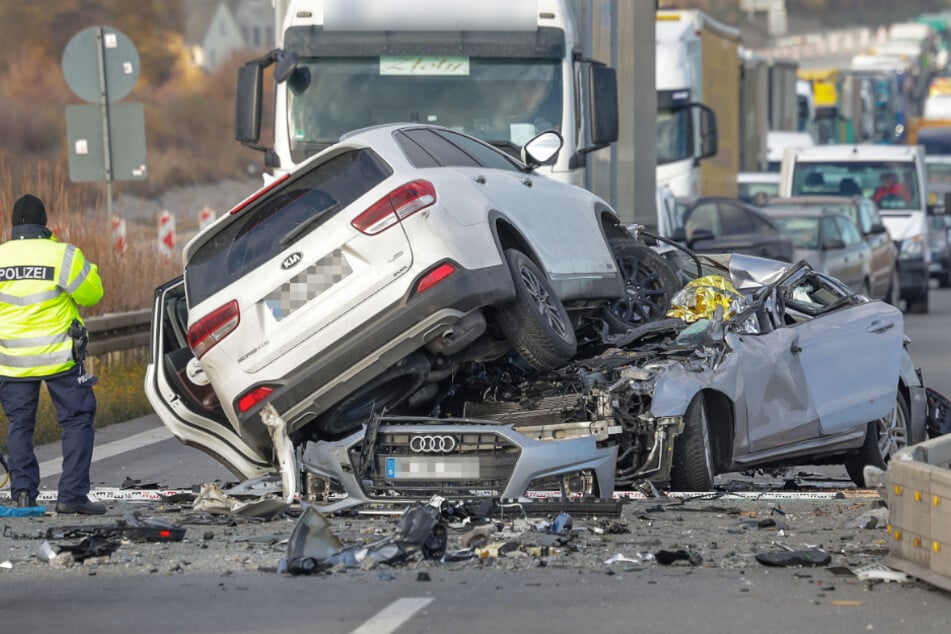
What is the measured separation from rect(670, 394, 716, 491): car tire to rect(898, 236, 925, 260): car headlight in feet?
73.4

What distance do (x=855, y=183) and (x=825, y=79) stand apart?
66.2 feet

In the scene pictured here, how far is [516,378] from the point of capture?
1038cm

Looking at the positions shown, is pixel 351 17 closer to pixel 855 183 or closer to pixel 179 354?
pixel 179 354

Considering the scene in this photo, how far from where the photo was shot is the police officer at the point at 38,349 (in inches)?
398

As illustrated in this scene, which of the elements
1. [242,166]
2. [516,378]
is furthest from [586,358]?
[242,166]

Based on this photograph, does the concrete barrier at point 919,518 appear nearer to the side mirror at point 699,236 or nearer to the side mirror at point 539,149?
the side mirror at point 539,149

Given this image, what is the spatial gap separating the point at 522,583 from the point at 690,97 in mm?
23746

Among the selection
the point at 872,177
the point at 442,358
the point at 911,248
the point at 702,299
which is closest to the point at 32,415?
the point at 442,358

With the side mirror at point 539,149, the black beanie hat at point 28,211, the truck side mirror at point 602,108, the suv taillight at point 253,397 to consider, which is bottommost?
the suv taillight at point 253,397

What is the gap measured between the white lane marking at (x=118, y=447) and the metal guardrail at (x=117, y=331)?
140 cm

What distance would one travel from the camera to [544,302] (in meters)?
10.2

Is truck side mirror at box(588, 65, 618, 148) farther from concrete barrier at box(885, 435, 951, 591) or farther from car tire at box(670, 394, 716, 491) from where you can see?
concrete barrier at box(885, 435, 951, 591)

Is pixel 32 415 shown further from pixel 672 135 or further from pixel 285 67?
pixel 672 135

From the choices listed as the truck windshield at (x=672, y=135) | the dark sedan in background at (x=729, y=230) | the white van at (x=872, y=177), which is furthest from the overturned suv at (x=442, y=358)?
the white van at (x=872, y=177)
